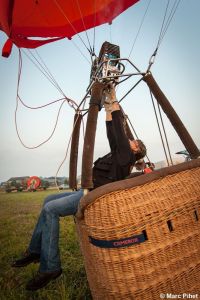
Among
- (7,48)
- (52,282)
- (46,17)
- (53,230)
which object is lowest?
(52,282)

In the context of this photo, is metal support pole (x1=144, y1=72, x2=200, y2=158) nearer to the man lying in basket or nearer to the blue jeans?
the man lying in basket

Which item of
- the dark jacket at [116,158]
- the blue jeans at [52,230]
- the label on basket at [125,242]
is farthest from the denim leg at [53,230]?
the label on basket at [125,242]

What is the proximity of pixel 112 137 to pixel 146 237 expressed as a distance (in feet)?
3.77

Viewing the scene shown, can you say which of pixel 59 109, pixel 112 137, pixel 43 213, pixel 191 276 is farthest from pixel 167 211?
pixel 59 109

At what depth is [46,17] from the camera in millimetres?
4773

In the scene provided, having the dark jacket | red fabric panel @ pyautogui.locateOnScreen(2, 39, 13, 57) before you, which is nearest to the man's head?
the dark jacket

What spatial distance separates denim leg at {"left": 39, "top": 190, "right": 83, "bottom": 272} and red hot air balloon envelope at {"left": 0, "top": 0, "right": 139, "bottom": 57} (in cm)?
291

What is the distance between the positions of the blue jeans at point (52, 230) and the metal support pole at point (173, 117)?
1.12 metres

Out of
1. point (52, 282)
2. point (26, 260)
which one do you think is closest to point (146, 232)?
point (26, 260)

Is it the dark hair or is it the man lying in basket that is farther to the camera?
the dark hair

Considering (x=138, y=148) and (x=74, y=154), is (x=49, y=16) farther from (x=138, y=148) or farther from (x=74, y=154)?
(x=138, y=148)

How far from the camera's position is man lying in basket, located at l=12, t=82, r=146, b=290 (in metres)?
2.27

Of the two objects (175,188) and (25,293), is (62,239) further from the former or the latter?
(175,188)

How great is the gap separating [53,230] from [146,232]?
1092 mm
